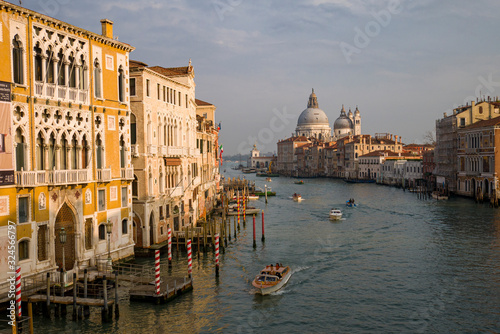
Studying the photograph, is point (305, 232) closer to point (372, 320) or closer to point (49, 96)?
point (372, 320)

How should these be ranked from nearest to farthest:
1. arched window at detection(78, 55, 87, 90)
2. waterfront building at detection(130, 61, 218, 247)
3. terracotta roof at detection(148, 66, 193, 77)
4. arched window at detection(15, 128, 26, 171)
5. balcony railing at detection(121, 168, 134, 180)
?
1. arched window at detection(15, 128, 26, 171)
2. arched window at detection(78, 55, 87, 90)
3. balcony railing at detection(121, 168, 134, 180)
4. waterfront building at detection(130, 61, 218, 247)
5. terracotta roof at detection(148, 66, 193, 77)

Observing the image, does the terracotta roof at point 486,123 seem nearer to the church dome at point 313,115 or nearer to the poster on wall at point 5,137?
the poster on wall at point 5,137

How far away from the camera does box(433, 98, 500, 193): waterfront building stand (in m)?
57.2

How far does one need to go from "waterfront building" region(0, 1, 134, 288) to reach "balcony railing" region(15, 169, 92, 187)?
33 millimetres

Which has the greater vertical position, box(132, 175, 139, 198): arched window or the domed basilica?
the domed basilica

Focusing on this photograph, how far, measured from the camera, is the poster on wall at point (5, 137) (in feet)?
48.1

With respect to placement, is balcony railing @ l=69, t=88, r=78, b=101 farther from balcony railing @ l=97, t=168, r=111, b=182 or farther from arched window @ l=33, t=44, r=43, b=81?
balcony railing @ l=97, t=168, r=111, b=182

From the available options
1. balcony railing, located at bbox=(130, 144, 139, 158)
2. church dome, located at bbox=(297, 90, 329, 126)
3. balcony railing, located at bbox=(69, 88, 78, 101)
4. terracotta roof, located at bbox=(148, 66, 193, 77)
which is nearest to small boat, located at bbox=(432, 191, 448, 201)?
terracotta roof, located at bbox=(148, 66, 193, 77)

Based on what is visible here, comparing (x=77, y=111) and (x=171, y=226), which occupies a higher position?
(x=77, y=111)

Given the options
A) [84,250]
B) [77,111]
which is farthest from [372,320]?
[77,111]

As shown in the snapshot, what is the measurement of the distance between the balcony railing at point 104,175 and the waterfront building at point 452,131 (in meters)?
47.3

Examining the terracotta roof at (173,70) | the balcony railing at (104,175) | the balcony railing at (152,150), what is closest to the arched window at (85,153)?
the balcony railing at (104,175)

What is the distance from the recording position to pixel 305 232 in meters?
33.4

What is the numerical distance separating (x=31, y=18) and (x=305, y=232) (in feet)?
74.9
